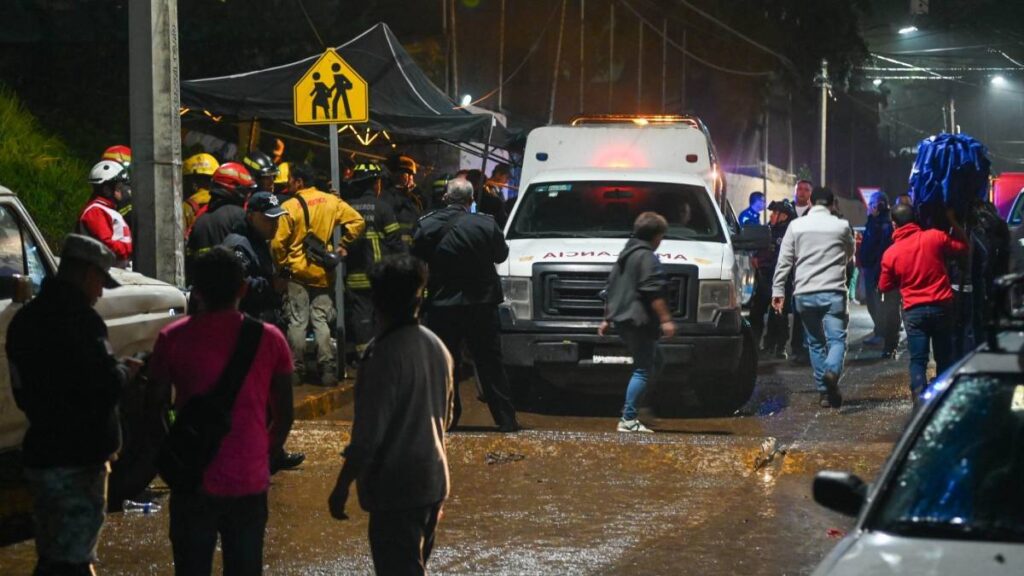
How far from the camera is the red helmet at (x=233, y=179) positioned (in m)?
11.0

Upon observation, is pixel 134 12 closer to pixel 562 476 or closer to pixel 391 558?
pixel 562 476

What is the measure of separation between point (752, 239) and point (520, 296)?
203 cm

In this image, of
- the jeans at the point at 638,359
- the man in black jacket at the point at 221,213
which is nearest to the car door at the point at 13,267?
the man in black jacket at the point at 221,213

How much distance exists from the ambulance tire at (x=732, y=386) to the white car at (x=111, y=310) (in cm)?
509

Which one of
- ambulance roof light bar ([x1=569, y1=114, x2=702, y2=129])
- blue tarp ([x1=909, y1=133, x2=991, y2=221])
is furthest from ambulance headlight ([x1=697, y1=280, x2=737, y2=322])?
ambulance roof light bar ([x1=569, y1=114, x2=702, y2=129])

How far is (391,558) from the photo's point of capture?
16.8 ft

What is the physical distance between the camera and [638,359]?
10.8 metres

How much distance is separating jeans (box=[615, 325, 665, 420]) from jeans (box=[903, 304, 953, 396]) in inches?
73.9

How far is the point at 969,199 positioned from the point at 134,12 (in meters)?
6.22

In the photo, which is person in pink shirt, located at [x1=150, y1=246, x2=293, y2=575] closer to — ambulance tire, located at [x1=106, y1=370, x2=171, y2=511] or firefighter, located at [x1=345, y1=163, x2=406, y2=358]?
ambulance tire, located at [x1=106, y1=370, x2=171, y2=511]

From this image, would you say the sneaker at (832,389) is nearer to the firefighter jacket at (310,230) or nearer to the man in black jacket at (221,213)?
the firefighter jacket at (310,230)

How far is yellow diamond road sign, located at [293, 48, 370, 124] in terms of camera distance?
41.0ft

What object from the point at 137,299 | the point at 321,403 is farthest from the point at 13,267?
the point at 321,403

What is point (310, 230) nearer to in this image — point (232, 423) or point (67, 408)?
point (67, 408)
